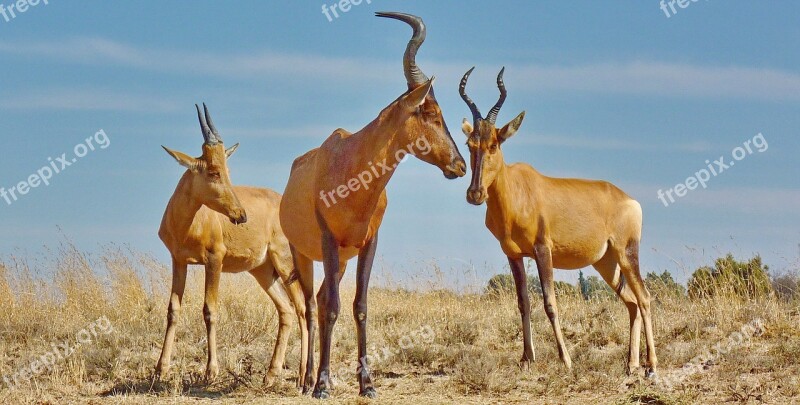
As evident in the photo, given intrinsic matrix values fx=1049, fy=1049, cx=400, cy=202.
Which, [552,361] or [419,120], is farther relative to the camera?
[552,361]

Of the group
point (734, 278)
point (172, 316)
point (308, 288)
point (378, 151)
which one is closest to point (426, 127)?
point (378, 151)

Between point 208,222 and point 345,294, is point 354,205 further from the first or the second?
point 345,294

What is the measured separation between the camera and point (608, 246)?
13203 mm

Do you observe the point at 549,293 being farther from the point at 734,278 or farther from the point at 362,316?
the point at 734,278

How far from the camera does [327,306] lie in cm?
970

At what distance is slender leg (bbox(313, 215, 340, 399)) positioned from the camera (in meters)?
9.71

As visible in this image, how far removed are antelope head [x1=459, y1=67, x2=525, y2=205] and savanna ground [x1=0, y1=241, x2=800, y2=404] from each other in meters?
1.98

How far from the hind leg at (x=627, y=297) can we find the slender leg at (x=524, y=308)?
1.16 meters

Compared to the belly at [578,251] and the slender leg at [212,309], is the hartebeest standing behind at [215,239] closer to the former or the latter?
the slender leg at [212,309]

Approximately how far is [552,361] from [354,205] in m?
3.90

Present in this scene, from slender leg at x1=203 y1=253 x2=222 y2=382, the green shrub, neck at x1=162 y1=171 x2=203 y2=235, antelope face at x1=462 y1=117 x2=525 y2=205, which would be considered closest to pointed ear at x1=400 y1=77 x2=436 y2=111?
antelope face at x1=462 y1=117 x2=525 y2=205

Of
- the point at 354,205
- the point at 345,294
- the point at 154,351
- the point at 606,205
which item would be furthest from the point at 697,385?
the point at 345,294

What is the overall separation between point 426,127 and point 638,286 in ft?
15.1

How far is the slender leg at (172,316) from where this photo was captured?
12211 mm
